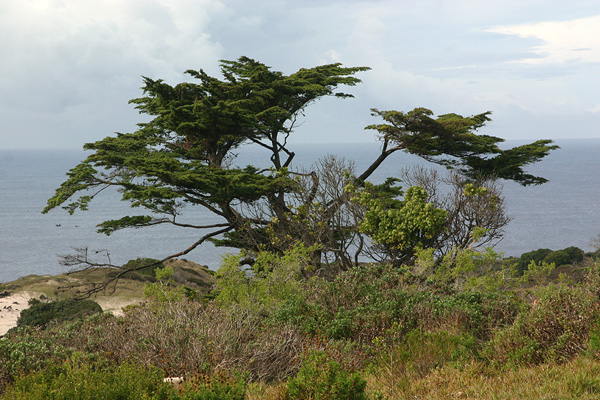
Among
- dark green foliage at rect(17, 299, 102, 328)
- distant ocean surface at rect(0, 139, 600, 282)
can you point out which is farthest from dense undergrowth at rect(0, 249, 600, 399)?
distant ocean surface at rect(0, 139, 600, 282)

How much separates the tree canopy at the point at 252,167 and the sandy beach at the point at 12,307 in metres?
3.87

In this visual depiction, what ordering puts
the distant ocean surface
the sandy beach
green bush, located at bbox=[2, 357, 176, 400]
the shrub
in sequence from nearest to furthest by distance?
green bush, located at bbox=[2, 357, 176, 400] → the shrub → the sandy beach → the distant ocean surface

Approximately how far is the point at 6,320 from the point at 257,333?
1677 centimetres

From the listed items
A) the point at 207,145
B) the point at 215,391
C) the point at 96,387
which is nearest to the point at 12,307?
the point at 207,145

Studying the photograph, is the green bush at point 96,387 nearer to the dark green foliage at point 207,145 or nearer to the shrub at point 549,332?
the shrub at point 549,332

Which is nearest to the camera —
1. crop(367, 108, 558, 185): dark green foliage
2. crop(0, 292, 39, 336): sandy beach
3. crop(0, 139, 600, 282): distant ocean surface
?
crop(367, 108, 558, 185): dark green foliage

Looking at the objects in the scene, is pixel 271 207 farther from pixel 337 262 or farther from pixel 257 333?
pixel 257 333

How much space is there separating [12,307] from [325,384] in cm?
2099

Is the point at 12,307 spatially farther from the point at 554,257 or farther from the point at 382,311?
the point at 554,257

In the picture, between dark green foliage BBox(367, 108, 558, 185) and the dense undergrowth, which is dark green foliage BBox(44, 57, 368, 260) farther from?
the dense undergrowth

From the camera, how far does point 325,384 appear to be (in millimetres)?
4906

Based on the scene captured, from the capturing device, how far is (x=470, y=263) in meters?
11.2

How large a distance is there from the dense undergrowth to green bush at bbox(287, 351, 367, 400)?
1 centimetres

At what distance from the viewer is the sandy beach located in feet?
64.6
